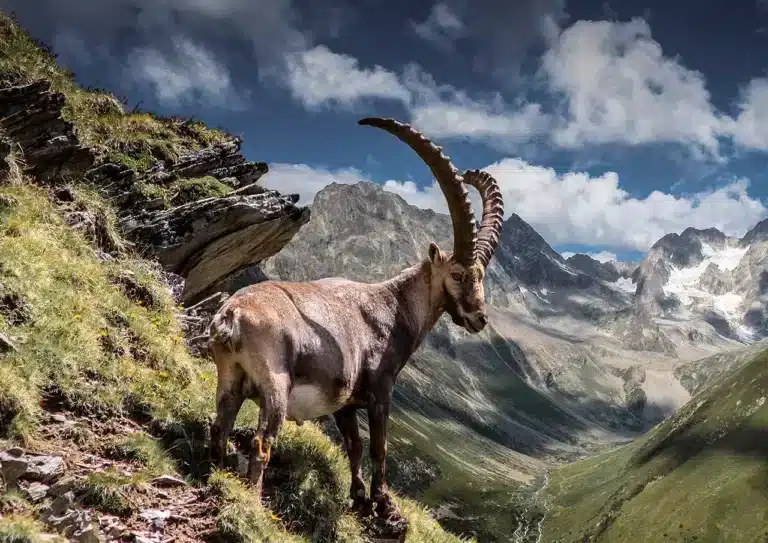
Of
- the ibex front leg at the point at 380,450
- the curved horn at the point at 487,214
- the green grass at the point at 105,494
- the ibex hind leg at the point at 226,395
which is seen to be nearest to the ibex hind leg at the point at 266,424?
the ibex hind leg at the point at 226,395

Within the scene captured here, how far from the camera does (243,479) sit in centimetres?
1038

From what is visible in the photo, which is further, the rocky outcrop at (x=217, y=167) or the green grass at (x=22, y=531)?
the rocky outcrop at (x=217, y=167)

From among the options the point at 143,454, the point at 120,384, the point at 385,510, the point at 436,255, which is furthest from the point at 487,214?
the point at 143,454

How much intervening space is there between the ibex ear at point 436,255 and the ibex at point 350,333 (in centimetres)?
4

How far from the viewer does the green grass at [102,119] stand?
74.1 feet

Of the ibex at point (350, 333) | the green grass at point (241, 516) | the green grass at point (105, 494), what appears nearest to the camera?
the green grass at point (105, 494)

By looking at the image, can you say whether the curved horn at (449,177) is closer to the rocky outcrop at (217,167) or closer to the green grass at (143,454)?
the green grass at (143,454)

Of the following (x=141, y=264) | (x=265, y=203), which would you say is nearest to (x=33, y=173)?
(x=141, y=264)

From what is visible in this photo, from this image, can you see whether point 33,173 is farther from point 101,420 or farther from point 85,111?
point 101,420

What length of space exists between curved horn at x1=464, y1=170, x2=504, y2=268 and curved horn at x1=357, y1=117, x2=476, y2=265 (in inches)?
18.8

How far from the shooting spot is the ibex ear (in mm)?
13664

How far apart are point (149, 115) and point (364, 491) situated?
22116 millimetres

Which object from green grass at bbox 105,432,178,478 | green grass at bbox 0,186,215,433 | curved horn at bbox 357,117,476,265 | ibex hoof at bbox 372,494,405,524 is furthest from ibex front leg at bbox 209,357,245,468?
curved horn at bbox 357,117,476,265

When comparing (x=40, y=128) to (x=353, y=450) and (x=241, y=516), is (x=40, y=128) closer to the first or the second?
(x=353, y=450)
